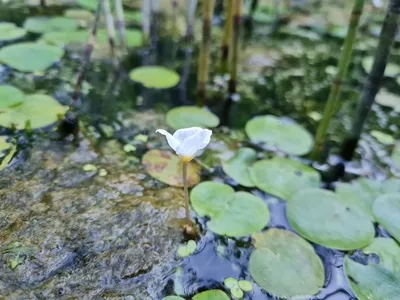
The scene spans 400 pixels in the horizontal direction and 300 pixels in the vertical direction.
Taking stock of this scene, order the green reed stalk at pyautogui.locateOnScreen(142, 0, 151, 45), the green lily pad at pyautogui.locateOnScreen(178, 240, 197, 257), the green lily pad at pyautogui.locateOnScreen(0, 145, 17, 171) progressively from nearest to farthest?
1. the green lily pad at pyautogui.locateOnScreen(178, 240, 197, 257)
2. the green lily pad at pyautogui.locateOnScreen(0, 145, 17, 171)
3. the green reed stalk at pyautogui.locateOnScreen(142, 0, 151, 45)

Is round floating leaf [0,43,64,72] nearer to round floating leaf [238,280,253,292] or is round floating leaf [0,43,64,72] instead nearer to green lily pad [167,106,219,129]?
green lily pad [167,106,219,129]

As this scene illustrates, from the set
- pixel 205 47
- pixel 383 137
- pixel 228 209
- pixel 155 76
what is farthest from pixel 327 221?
pixel 155 76

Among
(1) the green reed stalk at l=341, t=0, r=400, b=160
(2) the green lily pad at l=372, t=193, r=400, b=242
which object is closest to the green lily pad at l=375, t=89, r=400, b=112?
(1) the green reed stalk at l=341, t=0, r=400, b=160

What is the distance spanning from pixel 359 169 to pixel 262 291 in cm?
101

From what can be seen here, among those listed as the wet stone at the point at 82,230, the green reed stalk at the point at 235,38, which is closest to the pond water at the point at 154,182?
the wet stone at the point at 82,230

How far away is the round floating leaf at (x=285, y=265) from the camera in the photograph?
132cm

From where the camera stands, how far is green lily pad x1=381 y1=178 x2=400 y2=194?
5.84 ft

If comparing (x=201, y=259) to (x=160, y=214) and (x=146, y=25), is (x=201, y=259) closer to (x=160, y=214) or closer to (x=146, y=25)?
(x=160, y=214)

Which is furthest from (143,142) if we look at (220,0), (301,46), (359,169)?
(220,0)

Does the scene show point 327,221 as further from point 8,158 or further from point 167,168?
point 8,158

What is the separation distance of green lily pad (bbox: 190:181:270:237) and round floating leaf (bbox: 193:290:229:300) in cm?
27

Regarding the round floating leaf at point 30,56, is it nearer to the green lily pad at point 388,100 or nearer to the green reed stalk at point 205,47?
the green reed stalk at point 205,47

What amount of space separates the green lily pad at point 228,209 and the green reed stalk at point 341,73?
57cm

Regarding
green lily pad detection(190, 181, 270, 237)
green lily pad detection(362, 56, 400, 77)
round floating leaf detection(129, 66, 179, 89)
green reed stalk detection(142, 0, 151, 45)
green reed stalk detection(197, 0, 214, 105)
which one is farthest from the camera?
green lily pad detection(362, 56, 400, 77)
